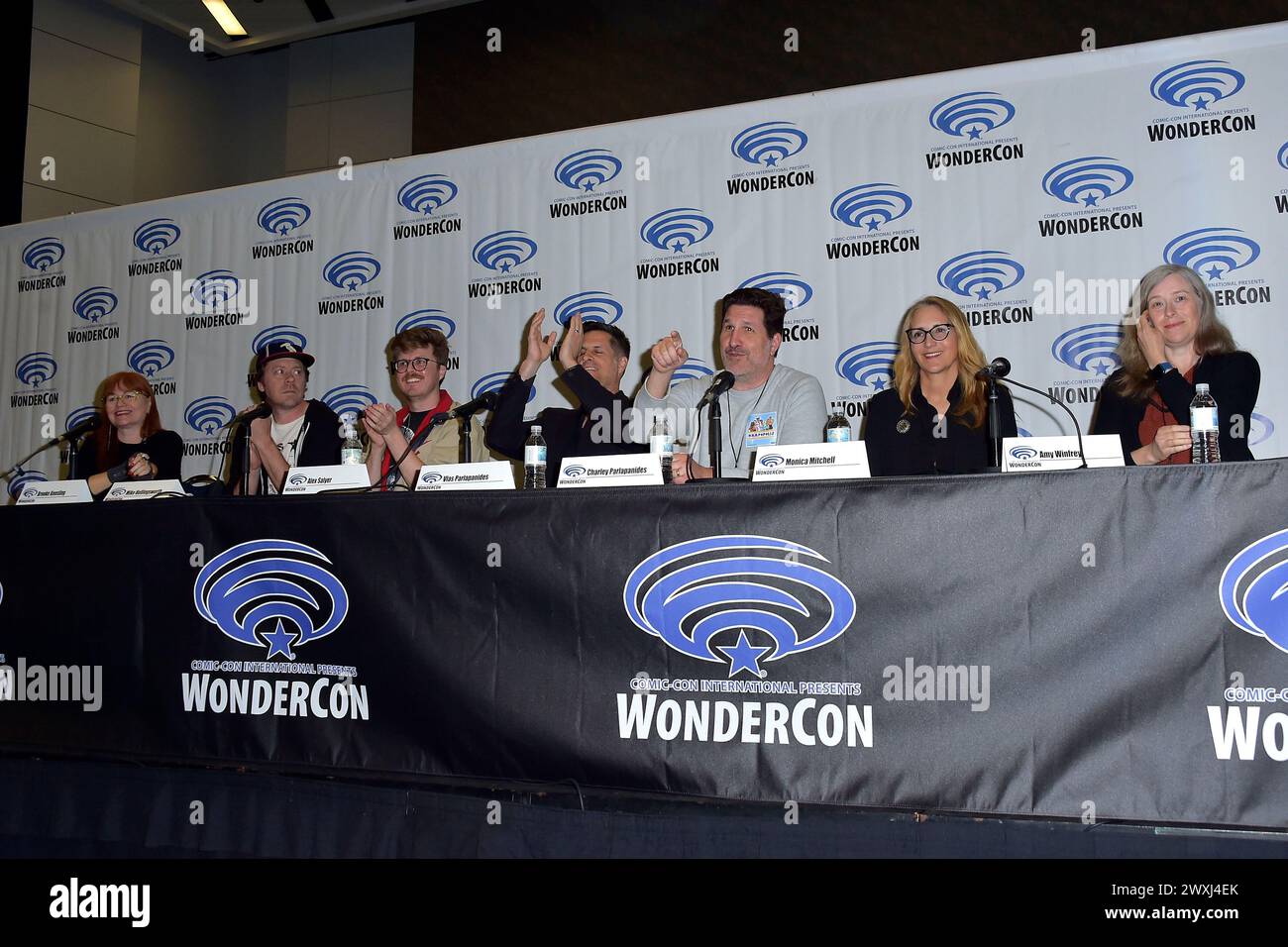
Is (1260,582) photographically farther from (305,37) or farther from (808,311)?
(305,37)

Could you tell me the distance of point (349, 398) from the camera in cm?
525

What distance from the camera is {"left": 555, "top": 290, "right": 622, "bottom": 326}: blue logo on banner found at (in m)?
4.76

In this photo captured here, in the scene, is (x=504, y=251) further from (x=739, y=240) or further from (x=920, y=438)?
(x=920, y=438)

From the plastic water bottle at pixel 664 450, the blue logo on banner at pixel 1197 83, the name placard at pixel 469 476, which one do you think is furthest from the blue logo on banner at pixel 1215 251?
the name placard at pixel 469 476

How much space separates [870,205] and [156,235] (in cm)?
406

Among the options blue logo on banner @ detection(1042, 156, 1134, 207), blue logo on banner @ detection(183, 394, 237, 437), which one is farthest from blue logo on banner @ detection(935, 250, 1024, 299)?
blue logo on banner @ detection(183, 394, 237, 437)

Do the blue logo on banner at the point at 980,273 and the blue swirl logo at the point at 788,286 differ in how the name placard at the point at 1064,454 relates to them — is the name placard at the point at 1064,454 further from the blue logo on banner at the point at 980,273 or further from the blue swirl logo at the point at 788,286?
the blue swirl logo at the point at 788,286

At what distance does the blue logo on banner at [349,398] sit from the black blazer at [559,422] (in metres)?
1.58

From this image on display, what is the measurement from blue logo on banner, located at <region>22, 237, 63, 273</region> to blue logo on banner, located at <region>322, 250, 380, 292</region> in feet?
6.41

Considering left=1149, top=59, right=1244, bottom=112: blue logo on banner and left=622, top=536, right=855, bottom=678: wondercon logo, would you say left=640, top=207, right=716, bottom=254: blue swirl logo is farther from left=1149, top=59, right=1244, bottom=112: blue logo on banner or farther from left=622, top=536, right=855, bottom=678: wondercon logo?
left=622, top=536, right=855, bottom=678: wondercon logo

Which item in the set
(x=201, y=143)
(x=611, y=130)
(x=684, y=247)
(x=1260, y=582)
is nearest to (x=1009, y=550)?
(x=1260, y=582)

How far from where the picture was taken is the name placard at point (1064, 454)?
2256mm

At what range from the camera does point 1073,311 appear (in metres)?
4.05
